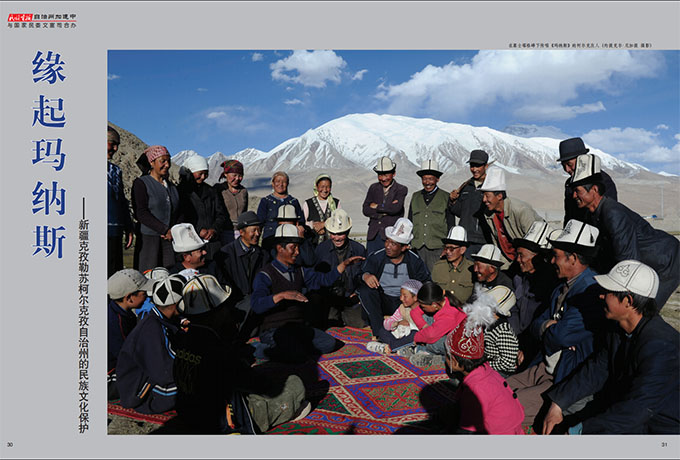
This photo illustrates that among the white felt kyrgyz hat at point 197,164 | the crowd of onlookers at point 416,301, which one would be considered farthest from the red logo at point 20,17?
the white felt kyrgyz hat at point 197,164

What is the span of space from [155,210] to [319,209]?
242 cm

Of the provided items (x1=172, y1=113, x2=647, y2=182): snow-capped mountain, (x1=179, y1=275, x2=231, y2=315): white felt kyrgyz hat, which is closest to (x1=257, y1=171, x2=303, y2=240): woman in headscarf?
(x1=179, y1=275, x2=231, y2=315): white felt kyrgyz hat

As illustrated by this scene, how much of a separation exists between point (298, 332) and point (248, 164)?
100 meters

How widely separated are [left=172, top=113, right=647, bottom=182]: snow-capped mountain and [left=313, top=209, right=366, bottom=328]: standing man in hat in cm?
7840

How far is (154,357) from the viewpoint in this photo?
10.1ft

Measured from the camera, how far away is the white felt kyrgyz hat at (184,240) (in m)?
4.52

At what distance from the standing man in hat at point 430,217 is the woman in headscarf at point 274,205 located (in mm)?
1658

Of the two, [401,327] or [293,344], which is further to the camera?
[401,327]

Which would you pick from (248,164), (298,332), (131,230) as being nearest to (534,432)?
(298,332)

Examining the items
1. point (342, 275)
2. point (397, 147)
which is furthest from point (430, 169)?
point (397, 147)

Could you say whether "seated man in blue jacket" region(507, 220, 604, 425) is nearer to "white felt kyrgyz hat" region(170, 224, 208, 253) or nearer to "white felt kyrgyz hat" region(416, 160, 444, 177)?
"white felt kyrgyz hat" region(416, 160, 444, 177)

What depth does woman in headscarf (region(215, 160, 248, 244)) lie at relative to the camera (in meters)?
6.24

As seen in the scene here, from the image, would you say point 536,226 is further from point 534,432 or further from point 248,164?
point 248,164

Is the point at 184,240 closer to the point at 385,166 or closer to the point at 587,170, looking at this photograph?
the point at 385,166
